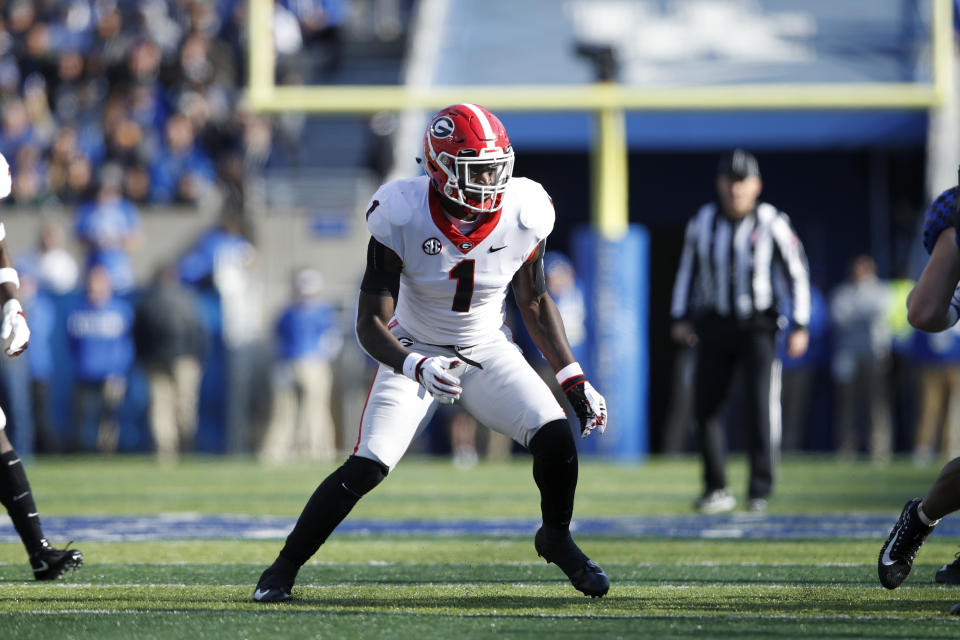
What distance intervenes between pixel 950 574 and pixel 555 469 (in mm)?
1433

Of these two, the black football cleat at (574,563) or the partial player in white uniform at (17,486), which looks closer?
the black football cleat at (574,563)

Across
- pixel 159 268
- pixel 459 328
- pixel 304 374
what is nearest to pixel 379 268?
pixel 459 328

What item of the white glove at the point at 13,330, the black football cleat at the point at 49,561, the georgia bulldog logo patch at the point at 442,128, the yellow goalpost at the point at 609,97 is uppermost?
the yellow goalpost at the point at 609,97

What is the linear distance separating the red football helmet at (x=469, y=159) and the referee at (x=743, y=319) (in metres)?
3.42

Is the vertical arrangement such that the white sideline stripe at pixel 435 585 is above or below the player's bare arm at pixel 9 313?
below

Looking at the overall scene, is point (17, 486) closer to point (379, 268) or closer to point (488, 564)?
point (379, 268)

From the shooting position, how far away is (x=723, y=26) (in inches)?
541

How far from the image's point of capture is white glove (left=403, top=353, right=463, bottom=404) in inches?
167

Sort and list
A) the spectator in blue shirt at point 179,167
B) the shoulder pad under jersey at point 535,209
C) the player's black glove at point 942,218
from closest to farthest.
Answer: the player's black glove at point 942,218 < the shoulder pad under jersey at point 535,209 < the spectator in blue shirt at point 179,167

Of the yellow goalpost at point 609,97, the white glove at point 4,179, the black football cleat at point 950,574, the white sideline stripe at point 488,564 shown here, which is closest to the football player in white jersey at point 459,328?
the white sideline stripe at point 488,564

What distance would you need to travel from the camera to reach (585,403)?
15.0 feet

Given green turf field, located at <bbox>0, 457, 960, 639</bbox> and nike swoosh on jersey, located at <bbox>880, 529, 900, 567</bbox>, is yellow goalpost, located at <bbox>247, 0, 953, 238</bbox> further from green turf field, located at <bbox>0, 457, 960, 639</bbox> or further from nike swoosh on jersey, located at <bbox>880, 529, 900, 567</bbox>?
nike swoosh on jersey, located at <bbox>880, 529, 900, 567</bbox>

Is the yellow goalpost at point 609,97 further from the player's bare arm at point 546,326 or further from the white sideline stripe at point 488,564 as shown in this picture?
the player's bare arm at point 546,326

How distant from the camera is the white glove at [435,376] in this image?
4238 mm
